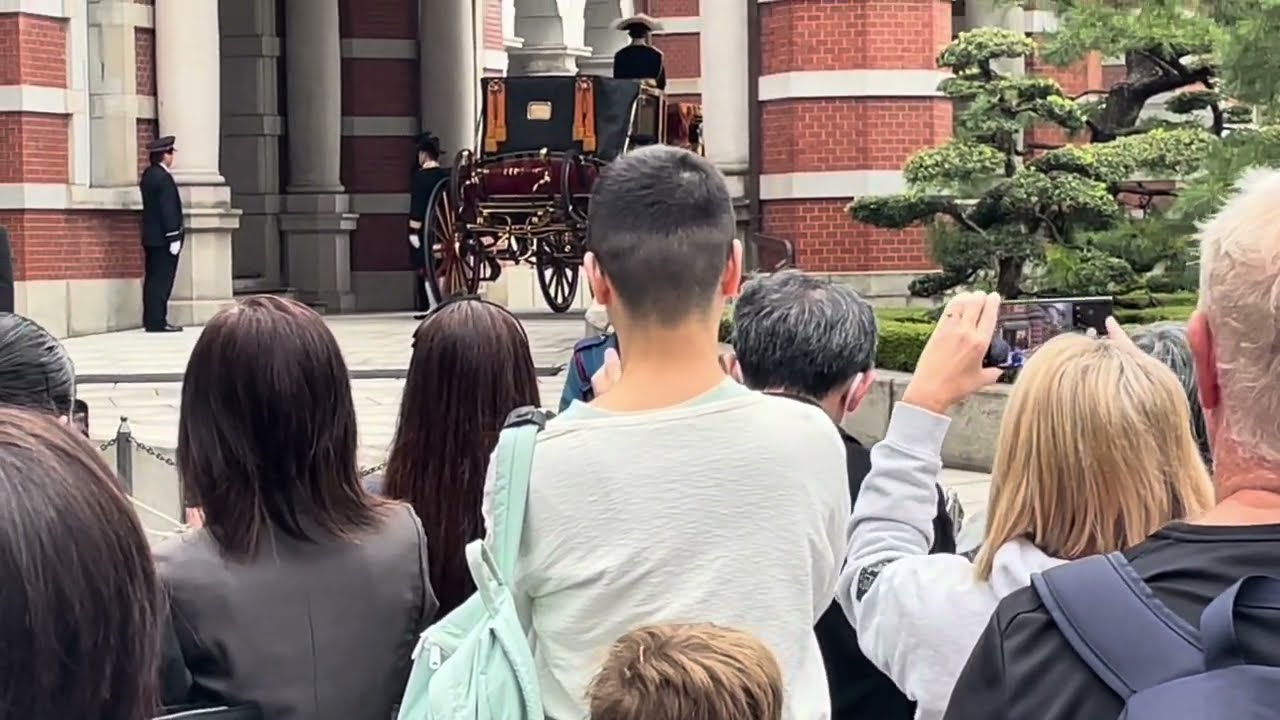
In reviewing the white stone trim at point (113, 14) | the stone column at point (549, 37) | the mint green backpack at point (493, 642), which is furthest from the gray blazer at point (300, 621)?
the stone column at point (549, 37)

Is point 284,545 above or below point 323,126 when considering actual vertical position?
Result: below

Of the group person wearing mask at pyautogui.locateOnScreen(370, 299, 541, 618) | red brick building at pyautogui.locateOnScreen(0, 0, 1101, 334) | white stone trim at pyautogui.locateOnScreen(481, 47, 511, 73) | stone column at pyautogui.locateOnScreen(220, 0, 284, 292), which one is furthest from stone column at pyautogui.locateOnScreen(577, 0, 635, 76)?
person wearing mask at pyautogui.locateOnScreen(370, 299, 541, 618)

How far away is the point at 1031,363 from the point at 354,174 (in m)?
21.7

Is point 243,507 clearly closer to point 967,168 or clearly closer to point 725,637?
point 725,637

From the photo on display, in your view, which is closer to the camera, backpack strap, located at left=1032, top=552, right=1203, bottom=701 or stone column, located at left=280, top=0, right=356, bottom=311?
backpack strap, located at left=1032, top=552, right=1203, bottom=701

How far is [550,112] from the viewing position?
16516 mm

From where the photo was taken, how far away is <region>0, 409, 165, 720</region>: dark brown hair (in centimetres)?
169

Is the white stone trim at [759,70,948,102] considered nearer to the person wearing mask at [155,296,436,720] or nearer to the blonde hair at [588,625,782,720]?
the person wearing mask at [155,296,436,720]

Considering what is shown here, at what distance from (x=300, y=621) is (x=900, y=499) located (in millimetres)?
981

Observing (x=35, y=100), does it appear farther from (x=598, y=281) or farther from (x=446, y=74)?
(x=598, y=281)

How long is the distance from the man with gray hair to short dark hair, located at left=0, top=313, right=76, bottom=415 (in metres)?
1.32

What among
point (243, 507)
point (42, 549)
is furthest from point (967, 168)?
point (42, 549)

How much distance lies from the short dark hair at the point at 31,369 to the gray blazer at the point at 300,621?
0.70 metres

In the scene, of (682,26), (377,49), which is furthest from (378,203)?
(682,26)
